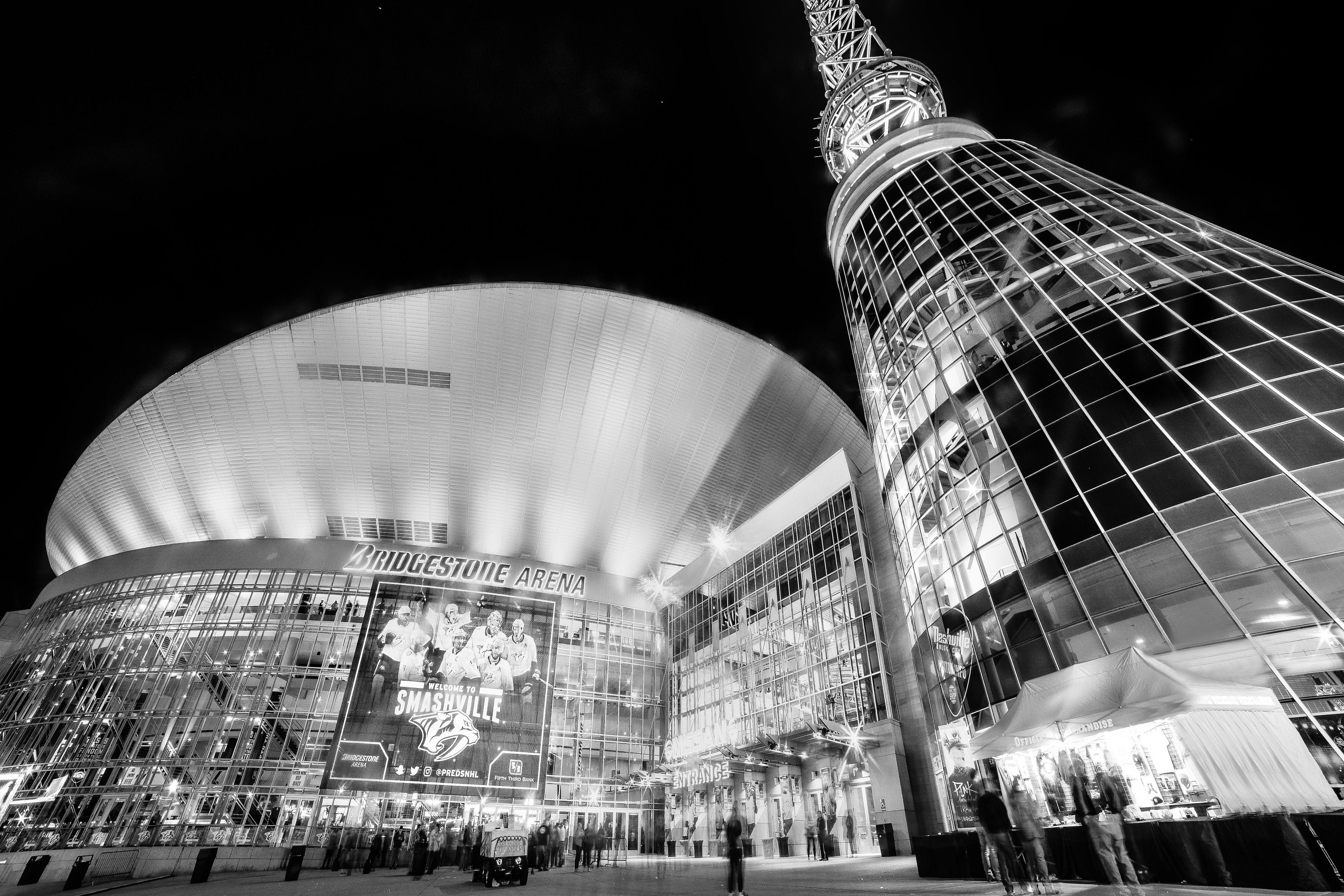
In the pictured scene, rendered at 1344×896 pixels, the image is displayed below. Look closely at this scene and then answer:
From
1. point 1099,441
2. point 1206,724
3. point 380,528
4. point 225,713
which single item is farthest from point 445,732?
point 1099,441

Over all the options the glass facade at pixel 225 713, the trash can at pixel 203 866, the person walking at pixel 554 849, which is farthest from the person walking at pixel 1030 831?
the glass facade at pixel 225 713

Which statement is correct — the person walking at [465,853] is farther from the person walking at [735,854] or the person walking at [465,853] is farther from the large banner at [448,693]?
the person walking at [735,854]

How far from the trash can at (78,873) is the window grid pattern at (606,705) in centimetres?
2388

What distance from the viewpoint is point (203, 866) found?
1705 centimetres

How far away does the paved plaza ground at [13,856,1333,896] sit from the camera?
953 centimetres

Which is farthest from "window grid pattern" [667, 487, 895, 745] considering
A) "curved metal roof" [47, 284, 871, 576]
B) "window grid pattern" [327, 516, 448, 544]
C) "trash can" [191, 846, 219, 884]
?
"trash can" [191, 846, 219, 884]

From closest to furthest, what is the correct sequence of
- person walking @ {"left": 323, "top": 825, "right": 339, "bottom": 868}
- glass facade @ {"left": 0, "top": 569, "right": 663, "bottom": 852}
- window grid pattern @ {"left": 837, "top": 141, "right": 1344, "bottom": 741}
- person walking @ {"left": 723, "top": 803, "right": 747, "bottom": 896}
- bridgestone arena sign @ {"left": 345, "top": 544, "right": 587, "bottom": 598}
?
person walking @ {"left": 723, "top": 803, "right": 747, "bottom": 896}, window grid pattern @ {"left": 837, "top": 141, "right": 1344, "bottom": 741}, person walking @ {"left": 323, "top": 825, "right": 339, "bottom": 868}, glass facade @ {"left": 0, "top": 569, "right": 663, "bottom": 852}, bridgestone arena sign @ {"left": 345, "top": 544, "right": 587, "bottom": 598}

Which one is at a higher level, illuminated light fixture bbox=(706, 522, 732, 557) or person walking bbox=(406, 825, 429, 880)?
illuminated light fixture bbox=(706, 522, 732, 557)

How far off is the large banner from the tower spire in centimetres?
3397

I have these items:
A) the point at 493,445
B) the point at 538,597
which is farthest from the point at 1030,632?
the point at 493,445

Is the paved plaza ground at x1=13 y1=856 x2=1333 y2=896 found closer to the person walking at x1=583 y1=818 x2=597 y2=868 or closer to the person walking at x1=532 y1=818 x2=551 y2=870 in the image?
the person walking at x1=532 y1=818 x2=551 y2=870

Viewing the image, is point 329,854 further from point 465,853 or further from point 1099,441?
point 1099,441

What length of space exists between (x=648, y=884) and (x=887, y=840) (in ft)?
39.8

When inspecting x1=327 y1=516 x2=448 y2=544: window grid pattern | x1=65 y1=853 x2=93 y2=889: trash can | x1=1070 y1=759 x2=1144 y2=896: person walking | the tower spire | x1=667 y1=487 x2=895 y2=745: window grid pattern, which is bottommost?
x1=65 y1=853 x2=93 y2=889: trash can
